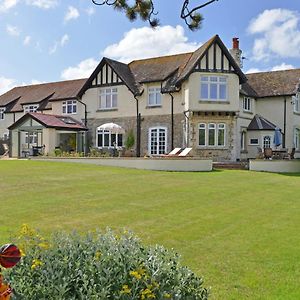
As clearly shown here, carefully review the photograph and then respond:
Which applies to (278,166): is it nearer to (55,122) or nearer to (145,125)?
(145,125)

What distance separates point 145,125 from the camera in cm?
3203

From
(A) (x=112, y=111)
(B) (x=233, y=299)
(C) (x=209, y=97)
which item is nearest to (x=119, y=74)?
(A) (x=112, y=111)

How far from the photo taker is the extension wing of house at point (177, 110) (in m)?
29.3

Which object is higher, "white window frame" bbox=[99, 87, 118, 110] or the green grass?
"white window frame" bbox=[99, 87, 118, 110]

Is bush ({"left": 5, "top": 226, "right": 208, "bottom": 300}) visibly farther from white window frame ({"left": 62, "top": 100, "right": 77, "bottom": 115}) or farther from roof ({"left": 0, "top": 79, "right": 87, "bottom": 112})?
white window frame ({"left": 62, "top": 100, "right": 77, "bottom": 115})

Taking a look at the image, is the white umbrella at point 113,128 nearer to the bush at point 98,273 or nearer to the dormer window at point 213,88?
the dormer window at point 213,88

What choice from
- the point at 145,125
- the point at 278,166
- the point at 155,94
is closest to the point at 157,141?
the point at 145,125

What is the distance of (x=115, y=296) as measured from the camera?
312 centimetres

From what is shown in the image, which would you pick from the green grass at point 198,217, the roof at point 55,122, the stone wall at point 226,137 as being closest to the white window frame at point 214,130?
the stone wall at point 226,137

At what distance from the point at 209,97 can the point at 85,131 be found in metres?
11.3

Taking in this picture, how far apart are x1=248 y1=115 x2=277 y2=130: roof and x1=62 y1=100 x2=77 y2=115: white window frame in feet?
49.8

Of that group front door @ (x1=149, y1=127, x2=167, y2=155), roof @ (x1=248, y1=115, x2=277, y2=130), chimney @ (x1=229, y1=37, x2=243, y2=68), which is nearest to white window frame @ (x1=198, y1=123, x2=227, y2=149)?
front door @ (x1=149, y1=127, x2=167, y2=155)

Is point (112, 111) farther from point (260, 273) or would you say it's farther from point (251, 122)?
point (260, 273)

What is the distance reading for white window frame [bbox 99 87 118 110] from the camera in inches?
1315
